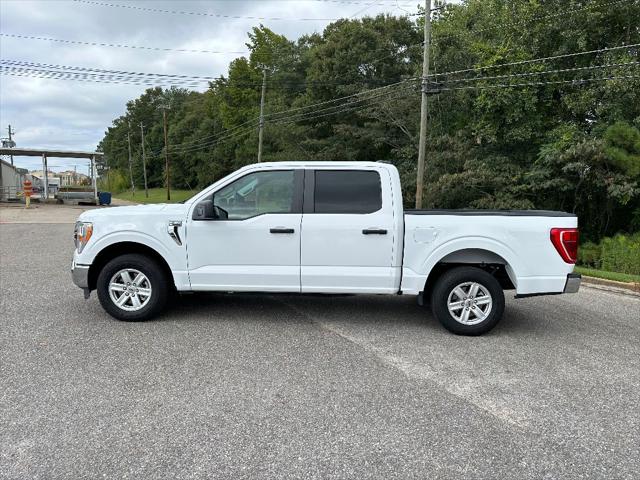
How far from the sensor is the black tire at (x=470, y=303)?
5.41 meters

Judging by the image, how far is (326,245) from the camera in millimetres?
5434

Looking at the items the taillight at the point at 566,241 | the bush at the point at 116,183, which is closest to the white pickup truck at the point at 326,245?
the taillight at the point at 566,241

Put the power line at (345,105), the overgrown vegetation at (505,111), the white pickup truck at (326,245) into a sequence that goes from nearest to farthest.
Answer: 1. the white pickup truck at (326,245)
2. the overgrown vegetation at (505,111)
3. the power line at (345,105)

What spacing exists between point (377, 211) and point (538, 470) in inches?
123

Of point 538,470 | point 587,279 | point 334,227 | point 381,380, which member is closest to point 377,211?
point 334,227

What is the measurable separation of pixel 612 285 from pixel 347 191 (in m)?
6.73

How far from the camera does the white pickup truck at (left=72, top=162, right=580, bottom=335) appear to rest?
538 centimetres

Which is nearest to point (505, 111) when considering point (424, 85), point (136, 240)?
point (424, 85)

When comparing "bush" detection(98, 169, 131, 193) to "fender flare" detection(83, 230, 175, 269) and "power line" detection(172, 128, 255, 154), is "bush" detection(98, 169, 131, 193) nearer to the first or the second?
"power line" detection(172, 128, 255, 154)

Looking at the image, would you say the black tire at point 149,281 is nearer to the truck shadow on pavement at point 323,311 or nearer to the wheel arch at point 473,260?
the truck shadow on pavement at point 323,311

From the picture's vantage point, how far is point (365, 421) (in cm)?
346

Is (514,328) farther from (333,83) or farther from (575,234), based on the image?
(333,83)

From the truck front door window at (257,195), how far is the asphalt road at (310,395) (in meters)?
1.35

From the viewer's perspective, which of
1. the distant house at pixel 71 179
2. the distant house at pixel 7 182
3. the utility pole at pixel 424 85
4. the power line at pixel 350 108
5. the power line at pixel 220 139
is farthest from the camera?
the distant house at pixel 71 179
